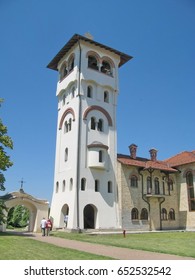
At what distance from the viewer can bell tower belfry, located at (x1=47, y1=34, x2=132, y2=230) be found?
29.4m

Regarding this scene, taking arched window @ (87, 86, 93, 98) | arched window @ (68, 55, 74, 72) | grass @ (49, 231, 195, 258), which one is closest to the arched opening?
arched window @ (87, 86, 93, 98)

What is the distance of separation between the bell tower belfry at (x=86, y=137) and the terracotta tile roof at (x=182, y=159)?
9.46 m

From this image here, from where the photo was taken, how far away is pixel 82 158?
2997cm

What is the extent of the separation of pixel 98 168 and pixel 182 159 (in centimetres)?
1298

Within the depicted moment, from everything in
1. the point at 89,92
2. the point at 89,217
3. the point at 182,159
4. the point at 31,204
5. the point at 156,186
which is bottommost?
the point at 89,217

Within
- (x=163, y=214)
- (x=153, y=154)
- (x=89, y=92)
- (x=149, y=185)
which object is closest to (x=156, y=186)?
(x=149, y=185)

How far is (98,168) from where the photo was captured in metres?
30.6

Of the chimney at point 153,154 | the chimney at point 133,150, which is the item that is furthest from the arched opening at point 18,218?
the chimney at point 153,154

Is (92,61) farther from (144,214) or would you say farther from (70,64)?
(144,214)

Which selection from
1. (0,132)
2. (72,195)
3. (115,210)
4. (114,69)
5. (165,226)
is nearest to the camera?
(0,132)

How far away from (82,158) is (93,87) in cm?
927

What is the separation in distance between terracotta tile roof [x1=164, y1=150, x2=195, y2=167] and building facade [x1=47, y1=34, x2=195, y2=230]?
0.82 meters
